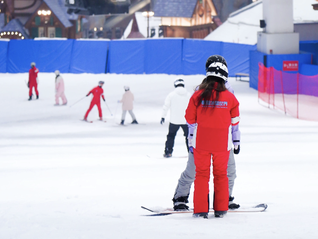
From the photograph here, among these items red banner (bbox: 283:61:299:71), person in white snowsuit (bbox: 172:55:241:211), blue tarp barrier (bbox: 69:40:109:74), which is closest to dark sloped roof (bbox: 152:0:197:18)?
blue tarp barrier (bbox: 69:40:109:74)

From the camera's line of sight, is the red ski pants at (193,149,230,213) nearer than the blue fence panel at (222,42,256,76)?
Yes

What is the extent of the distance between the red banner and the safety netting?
3.77ft

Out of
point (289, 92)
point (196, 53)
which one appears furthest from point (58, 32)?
point (289, 92)

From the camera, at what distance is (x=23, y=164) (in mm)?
8695

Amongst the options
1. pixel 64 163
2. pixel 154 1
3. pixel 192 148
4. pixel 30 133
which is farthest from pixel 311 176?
pixel 154 1

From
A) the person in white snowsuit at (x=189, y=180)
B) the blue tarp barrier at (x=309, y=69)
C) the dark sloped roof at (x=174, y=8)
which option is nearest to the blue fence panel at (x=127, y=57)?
the blue tarp barrier at (x=309, y=69)

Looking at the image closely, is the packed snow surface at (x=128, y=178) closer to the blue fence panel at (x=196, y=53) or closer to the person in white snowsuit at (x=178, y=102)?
the person in white snowsuit at (x=178, y=102)

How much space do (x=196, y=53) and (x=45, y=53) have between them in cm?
1040

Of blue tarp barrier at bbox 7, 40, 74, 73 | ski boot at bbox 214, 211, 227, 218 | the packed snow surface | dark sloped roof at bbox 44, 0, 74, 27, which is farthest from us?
dark sloped roof at bbox 44, 0, 74, 27

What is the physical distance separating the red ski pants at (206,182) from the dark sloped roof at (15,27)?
56.3m

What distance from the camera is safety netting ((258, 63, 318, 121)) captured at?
17.2m

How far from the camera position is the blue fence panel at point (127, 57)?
1296 inches

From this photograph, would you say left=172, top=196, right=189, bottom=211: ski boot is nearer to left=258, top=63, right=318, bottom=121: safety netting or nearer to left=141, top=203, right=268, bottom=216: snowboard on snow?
left=141, top=203, right=268, bottom=216: snowboard on snow

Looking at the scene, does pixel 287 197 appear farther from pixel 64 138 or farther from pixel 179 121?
pixel 64 138
